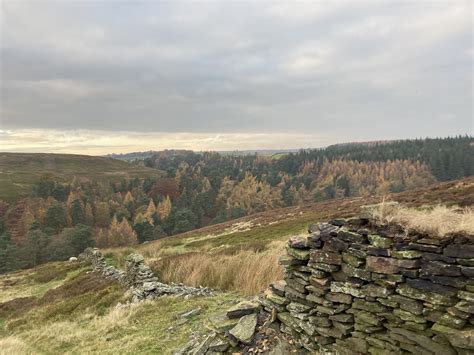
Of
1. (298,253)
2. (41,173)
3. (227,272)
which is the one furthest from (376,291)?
(41,173)

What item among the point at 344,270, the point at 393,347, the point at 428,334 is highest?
the point at 344,270

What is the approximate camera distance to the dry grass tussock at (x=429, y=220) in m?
5.19

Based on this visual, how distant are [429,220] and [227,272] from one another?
31.8 ft

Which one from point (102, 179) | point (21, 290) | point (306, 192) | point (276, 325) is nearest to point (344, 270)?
point (276, 325)

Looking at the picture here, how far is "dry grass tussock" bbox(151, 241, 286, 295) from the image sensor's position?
12453 mm

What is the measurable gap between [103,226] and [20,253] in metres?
35.8

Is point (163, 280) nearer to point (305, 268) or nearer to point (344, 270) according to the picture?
point (305, 268)

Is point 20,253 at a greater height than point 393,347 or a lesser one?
lesser

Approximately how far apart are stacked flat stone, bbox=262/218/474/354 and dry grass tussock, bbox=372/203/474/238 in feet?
0.43

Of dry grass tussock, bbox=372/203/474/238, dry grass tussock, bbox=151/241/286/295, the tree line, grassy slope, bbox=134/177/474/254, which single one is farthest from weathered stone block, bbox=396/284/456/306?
the tree line

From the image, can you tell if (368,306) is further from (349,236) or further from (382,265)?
(349,236)

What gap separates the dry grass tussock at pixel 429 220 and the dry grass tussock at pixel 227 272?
6.30 metres

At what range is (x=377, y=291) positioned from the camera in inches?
234

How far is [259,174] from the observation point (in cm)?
16012
